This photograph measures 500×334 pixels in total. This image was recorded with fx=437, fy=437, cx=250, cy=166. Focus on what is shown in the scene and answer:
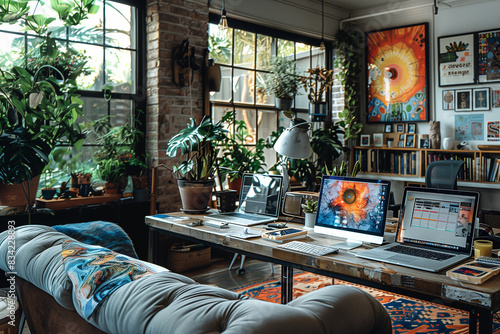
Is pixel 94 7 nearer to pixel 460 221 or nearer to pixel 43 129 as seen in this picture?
pixel 43 129

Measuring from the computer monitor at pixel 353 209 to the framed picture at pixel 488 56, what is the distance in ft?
11.9

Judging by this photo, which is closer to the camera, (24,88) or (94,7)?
(24,88)

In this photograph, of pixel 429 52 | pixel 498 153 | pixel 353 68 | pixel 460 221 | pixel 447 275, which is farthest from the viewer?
pixel 353 68

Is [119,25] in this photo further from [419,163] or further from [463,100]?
[463,100]

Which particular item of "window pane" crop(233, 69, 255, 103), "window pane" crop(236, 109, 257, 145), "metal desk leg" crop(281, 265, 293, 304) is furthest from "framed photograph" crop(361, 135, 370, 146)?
"metal desk leg" crop(281, 265, 293, 304)

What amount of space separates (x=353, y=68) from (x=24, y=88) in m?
4.33

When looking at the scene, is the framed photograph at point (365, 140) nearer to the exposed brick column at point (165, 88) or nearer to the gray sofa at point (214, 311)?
the exposed brick column at point (165, 88)

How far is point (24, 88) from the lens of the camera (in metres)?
3.00

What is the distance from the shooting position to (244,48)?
16.3 feet

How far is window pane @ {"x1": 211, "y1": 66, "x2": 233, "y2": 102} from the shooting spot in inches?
187

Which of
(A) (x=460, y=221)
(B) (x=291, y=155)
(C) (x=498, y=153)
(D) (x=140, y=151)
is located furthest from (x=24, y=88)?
(C) (x=498, y=153)

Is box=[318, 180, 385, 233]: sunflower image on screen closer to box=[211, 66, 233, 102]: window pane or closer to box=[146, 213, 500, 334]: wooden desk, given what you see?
box=[146, 213, 500, 334]: wooden desk

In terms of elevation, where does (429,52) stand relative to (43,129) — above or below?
above

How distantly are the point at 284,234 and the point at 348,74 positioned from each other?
4.10 m
